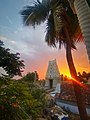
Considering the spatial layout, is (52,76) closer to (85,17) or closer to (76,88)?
(76,88)

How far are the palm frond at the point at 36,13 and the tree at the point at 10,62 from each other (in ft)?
8.10

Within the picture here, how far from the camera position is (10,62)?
1121 cm

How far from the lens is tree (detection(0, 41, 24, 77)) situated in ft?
36.2

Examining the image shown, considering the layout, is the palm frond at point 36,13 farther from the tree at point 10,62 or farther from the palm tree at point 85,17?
the palm tree at point 85,17

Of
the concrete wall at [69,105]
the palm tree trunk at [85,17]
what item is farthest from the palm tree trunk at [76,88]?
the palm tree trunk at [85,17]

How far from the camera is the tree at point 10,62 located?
36.2 ft

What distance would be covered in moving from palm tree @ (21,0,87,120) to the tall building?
52.7 feet

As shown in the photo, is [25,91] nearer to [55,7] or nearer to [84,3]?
[84,3]

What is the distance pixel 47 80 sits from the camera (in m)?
30.1

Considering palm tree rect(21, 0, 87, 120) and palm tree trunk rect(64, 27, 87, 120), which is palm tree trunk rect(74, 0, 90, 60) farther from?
palm tree trunk rect(64, 27, 87, 120)

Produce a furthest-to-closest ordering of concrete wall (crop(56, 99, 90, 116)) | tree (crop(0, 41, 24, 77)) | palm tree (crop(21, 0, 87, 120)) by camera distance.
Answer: concrete wall (crop(56, 99, 90, 116)) → palm tree (crop(21, 0, 87, 120)) → tree (crop(0, 41, 24, 77))

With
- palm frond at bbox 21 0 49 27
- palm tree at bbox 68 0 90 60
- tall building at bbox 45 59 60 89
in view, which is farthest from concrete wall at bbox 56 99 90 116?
palm tree at bbox 68 0 90 60

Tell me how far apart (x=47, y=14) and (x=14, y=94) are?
974 cm

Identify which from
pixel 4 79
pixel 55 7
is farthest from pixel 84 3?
pixel 55 7
